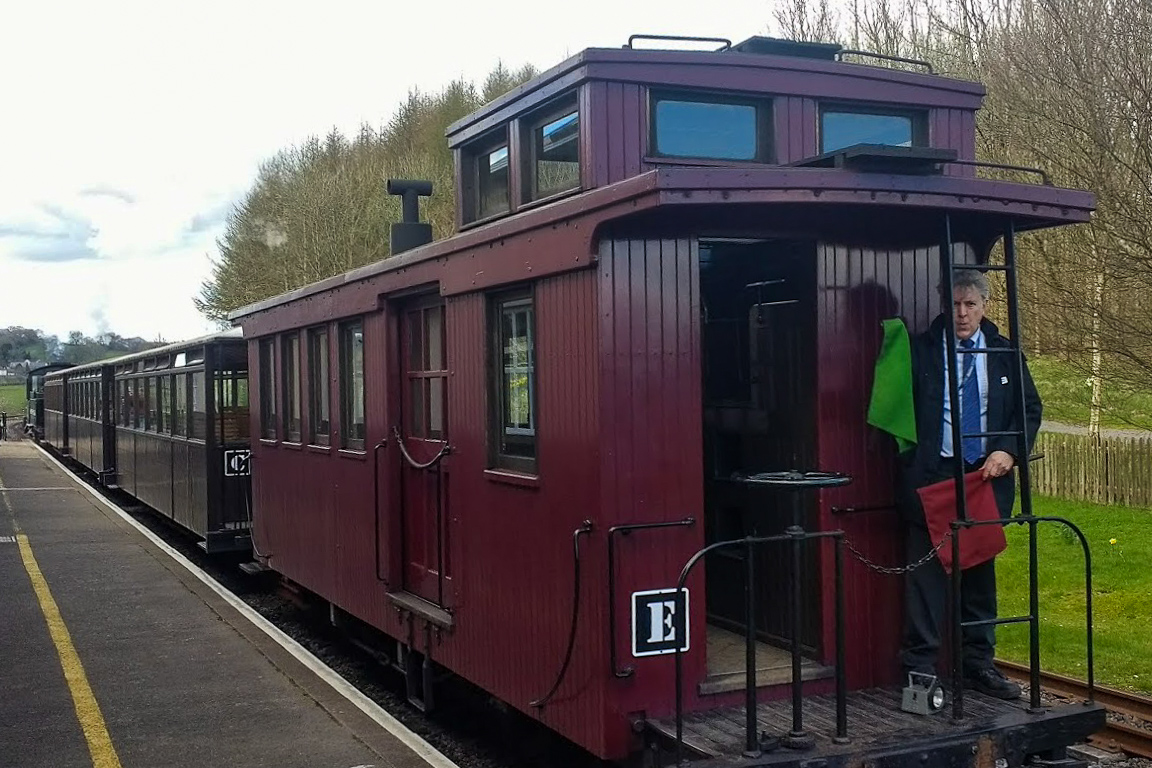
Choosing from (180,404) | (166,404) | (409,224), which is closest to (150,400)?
(166,404)

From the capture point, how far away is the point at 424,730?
734 cm

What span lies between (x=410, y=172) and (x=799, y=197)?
26649 mm

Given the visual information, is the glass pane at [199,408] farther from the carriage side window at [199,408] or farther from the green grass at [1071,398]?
the green grass at [1071,398]

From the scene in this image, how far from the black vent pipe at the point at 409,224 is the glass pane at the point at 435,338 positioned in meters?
1.71

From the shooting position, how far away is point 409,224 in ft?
28.5

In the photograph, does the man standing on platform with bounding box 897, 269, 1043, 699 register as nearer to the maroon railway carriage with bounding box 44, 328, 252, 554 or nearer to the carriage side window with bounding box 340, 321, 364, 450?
the carriage side window with bounding box 340, 321, 364, 450

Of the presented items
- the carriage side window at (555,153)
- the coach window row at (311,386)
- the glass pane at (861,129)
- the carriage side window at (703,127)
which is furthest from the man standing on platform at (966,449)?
the coach window row at (311,386)

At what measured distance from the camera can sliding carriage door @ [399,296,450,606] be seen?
263 inches

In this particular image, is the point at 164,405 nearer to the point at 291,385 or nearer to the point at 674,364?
the point at 291,385

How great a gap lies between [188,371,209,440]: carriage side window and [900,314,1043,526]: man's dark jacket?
980 centimetres

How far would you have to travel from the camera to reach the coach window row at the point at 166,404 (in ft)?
45.4

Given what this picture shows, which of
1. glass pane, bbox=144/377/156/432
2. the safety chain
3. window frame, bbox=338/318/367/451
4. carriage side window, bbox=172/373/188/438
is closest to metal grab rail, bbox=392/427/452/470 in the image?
window frame, bbox=338/318/367/451

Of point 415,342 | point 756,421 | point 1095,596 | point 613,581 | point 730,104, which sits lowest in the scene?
point 1095,596

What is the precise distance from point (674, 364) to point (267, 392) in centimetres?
633
